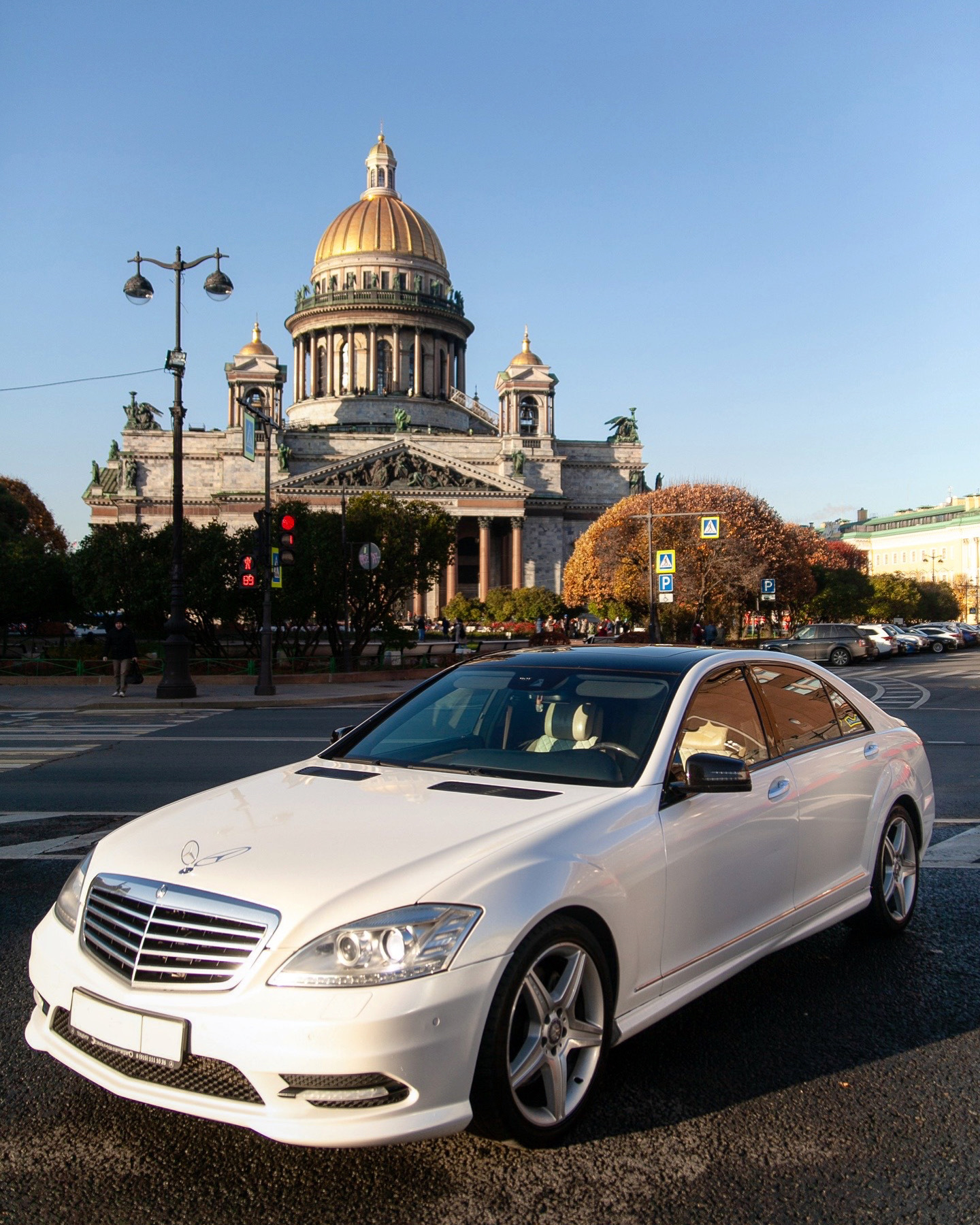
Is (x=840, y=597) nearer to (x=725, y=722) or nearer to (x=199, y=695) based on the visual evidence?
(x=199, y=695)

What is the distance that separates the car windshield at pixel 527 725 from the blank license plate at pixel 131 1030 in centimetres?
161

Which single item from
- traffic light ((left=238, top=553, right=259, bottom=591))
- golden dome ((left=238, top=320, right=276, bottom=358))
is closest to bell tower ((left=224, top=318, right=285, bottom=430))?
golden dome ((left=238, top=320, right=276, bottom=358))

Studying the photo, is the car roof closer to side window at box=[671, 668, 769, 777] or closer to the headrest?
side window at box=[671, 668, 769, 777]

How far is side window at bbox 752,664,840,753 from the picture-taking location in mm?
5043

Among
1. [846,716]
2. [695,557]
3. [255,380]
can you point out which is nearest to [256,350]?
[255,380]

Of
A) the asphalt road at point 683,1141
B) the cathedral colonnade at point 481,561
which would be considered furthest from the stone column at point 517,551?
the asphalt road at point 683,1141

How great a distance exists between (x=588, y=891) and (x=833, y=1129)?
1090mm

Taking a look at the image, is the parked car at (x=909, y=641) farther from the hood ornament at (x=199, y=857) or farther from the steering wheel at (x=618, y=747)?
the hood ornament at (x=199, y=857)

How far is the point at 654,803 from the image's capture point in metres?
3.96

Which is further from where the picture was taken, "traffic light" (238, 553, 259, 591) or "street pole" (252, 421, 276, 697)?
"street pole" (252, 421, 276, 697)

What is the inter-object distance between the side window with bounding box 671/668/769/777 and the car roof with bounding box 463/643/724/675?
0.13 metres

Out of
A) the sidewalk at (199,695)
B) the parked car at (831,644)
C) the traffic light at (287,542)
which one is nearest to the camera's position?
the sidewalk at (199,695)

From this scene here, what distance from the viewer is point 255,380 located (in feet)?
268

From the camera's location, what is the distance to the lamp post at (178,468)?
872 inches
